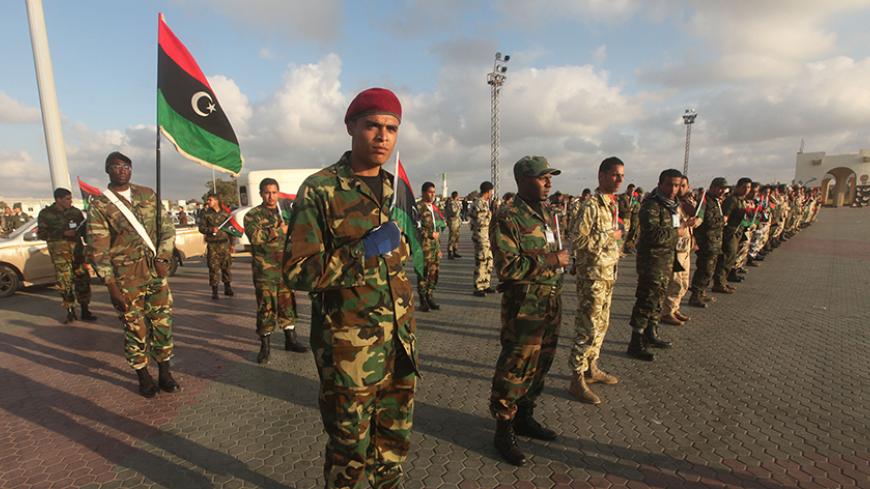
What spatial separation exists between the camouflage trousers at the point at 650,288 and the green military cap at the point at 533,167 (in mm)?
2603

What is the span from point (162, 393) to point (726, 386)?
5.73 metres

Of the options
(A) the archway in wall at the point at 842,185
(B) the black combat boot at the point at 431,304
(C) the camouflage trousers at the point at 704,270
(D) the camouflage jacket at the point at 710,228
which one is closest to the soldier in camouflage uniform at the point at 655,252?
(D) the camouflage jacket at the point at 710,228

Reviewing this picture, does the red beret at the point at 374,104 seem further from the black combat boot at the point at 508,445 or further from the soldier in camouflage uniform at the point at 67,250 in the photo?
the soldier in camouflage uniform at the point at 67,250

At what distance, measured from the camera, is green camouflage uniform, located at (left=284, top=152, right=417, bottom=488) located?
1.84 meters

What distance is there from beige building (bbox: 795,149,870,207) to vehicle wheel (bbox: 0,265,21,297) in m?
61.4

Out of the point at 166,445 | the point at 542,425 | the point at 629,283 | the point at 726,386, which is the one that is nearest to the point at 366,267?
the point at 542,425

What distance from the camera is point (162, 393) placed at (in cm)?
425

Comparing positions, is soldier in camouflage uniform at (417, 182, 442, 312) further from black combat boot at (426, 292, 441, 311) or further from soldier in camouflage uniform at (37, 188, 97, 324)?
soldier in camouflage uniform at (37, 188, 97, 324)

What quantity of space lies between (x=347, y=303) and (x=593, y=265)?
270 centimetres

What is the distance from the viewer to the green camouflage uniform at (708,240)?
7.08 meters

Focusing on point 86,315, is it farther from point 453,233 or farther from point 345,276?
point 453,233

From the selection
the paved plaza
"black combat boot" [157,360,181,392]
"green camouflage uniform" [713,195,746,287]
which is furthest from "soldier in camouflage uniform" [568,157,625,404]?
"green camouflage uniform" [713,195,746,287]

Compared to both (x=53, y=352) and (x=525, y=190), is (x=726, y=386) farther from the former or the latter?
(x=53, y=352)

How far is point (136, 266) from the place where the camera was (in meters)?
4.06
